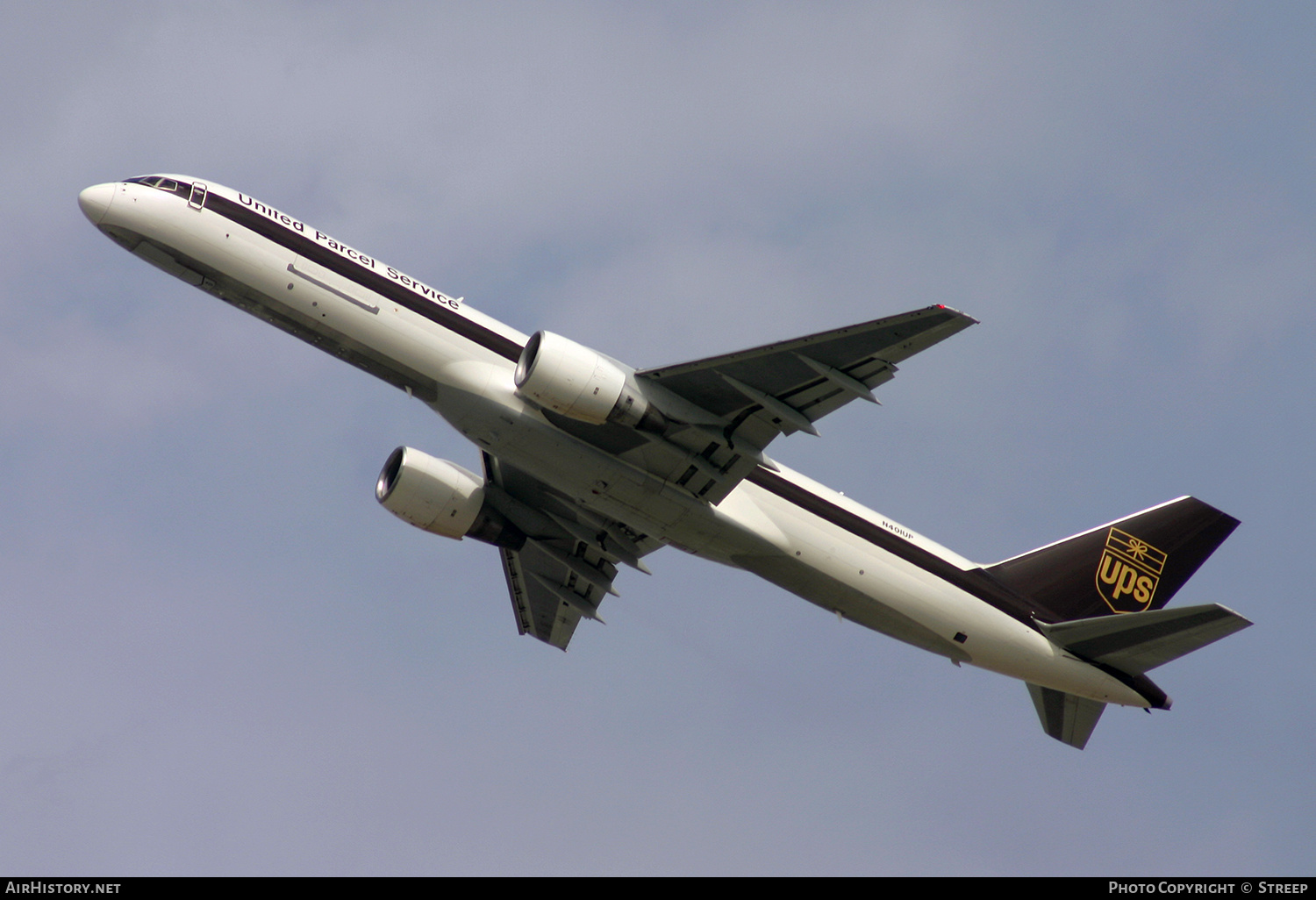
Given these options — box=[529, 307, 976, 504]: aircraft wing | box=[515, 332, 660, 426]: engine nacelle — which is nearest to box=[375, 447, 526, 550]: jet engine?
box=[529, 307, 976, 504]: aircraft wing

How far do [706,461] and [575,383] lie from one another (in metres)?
4.29

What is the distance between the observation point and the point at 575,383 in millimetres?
29984

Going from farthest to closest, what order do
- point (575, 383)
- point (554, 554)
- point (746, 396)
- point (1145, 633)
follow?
1. point (554, 554)
2. point (1145, 633)
3. point (746, 396)
4. point (575, 383)

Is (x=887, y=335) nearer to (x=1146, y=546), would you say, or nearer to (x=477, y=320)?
(x=477, y=320)

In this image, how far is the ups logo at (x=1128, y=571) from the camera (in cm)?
3750

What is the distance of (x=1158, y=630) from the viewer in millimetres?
34000

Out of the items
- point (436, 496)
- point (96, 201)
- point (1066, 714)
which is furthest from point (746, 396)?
point (96, 201)

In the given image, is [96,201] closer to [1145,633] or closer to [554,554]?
[554,554]

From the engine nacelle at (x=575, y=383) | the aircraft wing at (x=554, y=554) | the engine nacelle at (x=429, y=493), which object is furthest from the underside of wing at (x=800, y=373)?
the engine nacelle at (x=429, y=493)

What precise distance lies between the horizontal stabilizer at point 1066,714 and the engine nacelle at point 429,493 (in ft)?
57.0

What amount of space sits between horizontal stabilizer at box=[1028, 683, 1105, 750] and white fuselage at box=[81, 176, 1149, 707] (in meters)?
3.95

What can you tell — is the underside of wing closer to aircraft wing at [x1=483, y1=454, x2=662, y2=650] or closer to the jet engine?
aircraft wing at [x1=483, y1=454, x2=662, y2=650]
